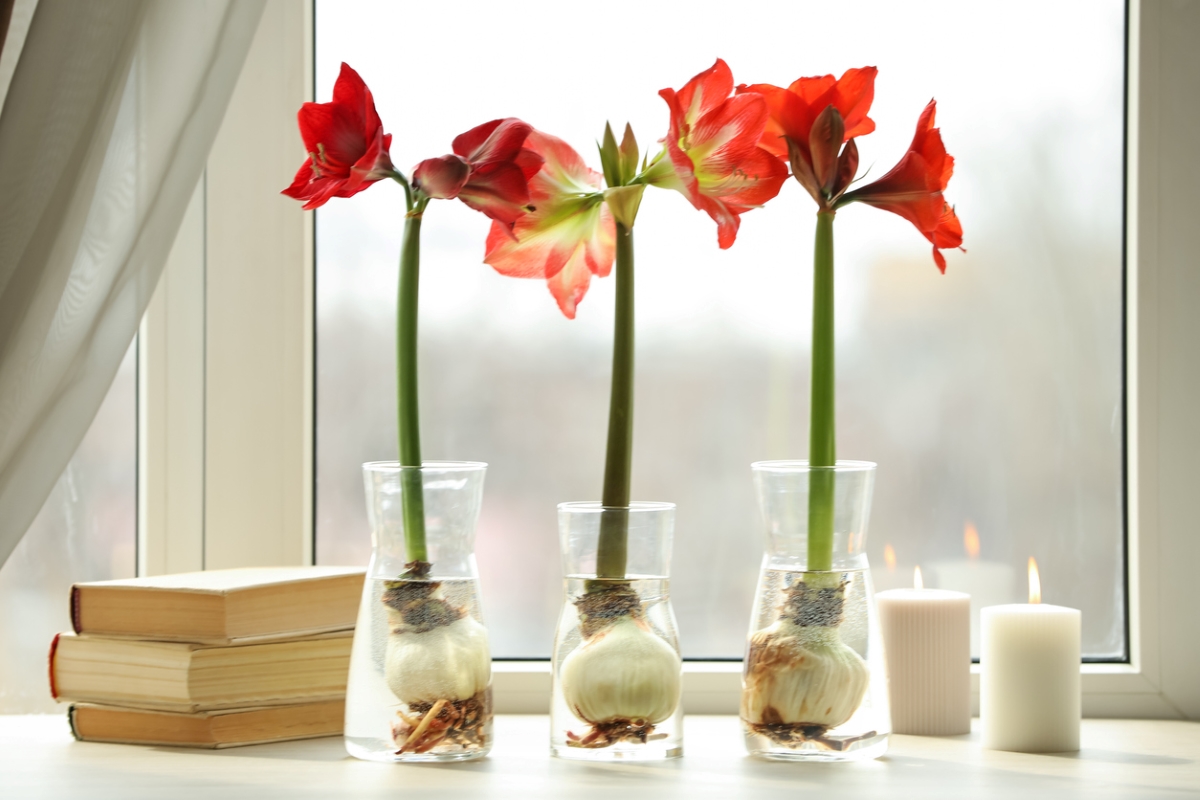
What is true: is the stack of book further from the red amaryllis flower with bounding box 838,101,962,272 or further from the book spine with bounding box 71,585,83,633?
the red amaryllis flower with bounding box 838,101,962,272

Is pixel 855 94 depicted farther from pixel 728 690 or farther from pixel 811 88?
pixel 728 690

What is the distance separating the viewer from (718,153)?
0.89 m

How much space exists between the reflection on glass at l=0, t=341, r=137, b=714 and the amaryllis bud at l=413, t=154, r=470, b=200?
1.56ft

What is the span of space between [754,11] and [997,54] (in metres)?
0.25

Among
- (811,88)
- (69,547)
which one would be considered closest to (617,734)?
(811,88)

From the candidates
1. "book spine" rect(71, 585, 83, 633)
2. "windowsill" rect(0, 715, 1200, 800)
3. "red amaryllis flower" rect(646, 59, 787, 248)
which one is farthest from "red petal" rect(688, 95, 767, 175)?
"book spine" rect(71, 585, 83, 633)

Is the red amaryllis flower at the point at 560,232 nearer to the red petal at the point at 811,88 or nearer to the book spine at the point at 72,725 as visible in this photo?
the red petal at the point at 811,88

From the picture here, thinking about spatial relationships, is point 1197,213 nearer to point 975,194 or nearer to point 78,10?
point 975,194

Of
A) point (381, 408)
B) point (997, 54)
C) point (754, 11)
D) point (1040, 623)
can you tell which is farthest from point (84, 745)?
point (997, 54)

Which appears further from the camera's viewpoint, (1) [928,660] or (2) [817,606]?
(1) [928,660]

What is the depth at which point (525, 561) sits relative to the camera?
119cm

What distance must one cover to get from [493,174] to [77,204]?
326 millimetres

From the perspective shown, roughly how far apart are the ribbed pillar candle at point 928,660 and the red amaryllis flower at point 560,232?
0.40 m

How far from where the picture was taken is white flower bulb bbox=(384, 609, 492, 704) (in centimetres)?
87
